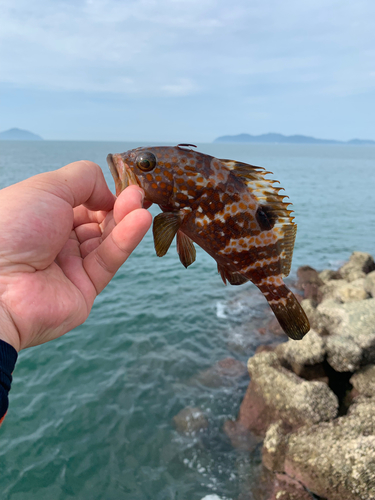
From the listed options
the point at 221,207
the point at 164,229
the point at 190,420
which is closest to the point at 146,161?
the point at 164,229

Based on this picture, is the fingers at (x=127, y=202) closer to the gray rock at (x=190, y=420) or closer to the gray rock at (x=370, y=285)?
the gray rock at (x=190, y=420)

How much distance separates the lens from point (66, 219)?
3346 millimetres

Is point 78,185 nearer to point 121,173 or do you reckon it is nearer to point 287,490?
point 121,173

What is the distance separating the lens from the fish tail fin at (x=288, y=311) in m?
3.50

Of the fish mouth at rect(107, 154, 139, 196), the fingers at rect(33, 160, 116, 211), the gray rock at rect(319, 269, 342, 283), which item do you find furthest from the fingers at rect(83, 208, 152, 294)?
the gray rock at rect(319, 269, 342, 283)

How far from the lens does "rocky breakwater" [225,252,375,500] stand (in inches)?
236

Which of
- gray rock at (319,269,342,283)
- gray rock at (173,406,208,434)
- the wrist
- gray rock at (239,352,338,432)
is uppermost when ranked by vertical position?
the wrist

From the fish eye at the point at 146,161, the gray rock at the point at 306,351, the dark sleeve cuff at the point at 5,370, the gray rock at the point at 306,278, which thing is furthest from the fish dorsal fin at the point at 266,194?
the gray rock at the point at 306,278

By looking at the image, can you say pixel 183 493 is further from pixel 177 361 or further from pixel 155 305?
pixel 155 305

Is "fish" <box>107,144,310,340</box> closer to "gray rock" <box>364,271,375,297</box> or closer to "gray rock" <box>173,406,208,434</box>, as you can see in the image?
"gray rock" <box>173,406,208,434</box>

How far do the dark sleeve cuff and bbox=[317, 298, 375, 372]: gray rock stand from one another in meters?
8.24

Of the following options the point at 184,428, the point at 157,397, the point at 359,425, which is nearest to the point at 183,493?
the point at 184,428

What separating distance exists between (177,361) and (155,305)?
4.16m

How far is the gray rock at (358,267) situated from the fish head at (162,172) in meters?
15.2
